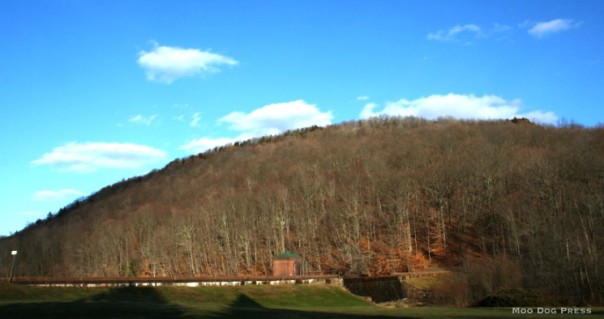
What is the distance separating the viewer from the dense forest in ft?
176

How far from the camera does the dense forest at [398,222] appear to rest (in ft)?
176

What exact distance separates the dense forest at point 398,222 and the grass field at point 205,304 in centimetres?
1648

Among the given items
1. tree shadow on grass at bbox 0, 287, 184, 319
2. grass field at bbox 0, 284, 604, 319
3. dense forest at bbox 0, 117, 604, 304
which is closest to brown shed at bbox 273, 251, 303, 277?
dense forest at bbox 0, 117, 604, 304

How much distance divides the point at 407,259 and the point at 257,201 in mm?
35900

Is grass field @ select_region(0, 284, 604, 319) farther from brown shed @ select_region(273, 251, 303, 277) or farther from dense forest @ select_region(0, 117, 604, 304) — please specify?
brown shed @ select_region(273, 251, 303, 277)

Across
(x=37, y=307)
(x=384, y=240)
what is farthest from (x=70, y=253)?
(x=37, y=307)

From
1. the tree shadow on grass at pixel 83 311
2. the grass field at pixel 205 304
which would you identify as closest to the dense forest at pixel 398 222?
the grass field at pixel 205 304

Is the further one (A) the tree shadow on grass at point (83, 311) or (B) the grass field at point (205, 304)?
(B) the grass field at point (205, 304)

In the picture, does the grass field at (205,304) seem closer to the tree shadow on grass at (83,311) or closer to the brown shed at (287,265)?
the tree shadow on grass at (83,311)

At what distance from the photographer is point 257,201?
110m

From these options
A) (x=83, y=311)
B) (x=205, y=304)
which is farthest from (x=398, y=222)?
(x=83, y=311)

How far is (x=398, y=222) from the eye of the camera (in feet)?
312

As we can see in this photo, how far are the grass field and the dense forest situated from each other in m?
16.5

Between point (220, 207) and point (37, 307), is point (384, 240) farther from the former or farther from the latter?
point (37, 307)
